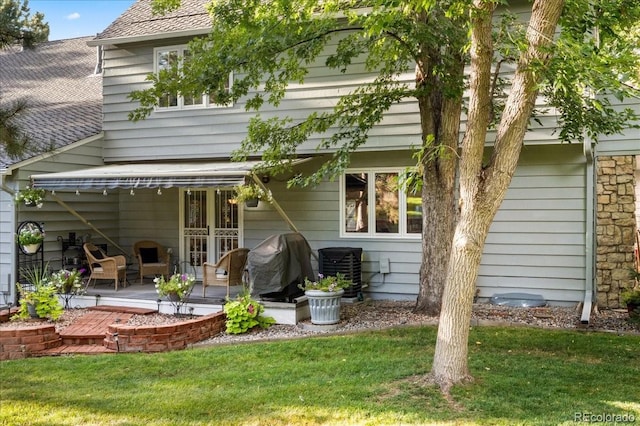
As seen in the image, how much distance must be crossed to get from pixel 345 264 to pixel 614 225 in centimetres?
434

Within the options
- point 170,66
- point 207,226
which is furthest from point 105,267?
point 170,66

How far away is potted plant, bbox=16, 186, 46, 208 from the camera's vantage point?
31.5 ft

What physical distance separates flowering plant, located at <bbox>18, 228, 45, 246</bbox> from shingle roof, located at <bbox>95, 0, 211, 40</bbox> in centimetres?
421

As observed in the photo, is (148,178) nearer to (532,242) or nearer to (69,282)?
(69,282)

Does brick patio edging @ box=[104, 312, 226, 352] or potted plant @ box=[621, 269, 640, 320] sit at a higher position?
potted plant @ box=[621, 269, 640, 320]

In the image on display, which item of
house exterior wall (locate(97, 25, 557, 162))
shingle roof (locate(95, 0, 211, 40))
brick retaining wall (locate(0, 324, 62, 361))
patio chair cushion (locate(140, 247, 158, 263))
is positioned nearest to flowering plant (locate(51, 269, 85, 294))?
patio chair cushion (locate(140, 247, 158, 263))

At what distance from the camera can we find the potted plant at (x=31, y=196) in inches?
378

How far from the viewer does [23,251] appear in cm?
990

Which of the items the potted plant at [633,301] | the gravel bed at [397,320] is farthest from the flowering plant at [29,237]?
the potted plant at [633,301]

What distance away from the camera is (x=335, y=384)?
5270mm

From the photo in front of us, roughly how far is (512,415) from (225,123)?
316 inches

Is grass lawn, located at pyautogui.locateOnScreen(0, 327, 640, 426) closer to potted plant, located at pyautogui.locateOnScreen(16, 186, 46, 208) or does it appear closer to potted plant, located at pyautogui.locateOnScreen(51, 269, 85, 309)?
potted plant, located at pyautogui.locateOnScreen(51, 269, 85, 309)

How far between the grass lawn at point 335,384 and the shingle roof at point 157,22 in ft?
21.6

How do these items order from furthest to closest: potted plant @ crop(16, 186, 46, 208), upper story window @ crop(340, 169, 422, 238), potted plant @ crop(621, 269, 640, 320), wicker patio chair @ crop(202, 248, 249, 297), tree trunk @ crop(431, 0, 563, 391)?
upper story window @ crop(340, 169, 422, 238) → potted plant @ crop(16, 186, 46, 208) → wicker patio chair @ crop(202, 248, 249, 297) → potted plant @ crop(621, 269, 640, 320) → tree trunk @ crop(431, 0, 563, 391)
